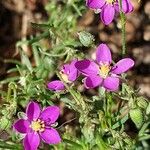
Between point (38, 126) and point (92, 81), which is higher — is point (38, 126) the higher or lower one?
the lower one

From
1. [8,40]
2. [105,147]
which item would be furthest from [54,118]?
[8,40]

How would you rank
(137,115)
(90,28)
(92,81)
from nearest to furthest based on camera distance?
(137,115)
(92,81)
(90,28)

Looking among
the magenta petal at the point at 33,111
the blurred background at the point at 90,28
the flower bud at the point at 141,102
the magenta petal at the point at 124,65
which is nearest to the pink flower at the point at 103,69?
the magenta petal at the point at 124,65

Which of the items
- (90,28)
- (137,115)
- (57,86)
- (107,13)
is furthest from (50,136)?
(90,28)

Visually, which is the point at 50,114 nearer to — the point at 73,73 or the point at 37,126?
the point at 37,126

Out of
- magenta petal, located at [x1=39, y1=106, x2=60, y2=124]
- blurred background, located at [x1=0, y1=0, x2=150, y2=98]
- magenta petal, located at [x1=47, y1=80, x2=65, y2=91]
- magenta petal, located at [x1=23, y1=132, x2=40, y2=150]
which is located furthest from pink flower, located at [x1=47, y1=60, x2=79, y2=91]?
blurred background, located at [x1=0, y1=0, x2=150, y2=98]

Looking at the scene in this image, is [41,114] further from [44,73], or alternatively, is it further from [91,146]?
[44,73]

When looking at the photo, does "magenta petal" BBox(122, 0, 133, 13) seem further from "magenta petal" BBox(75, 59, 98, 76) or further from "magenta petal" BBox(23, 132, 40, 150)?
"magenta petal" BBox(23, 132, 40, 150)
